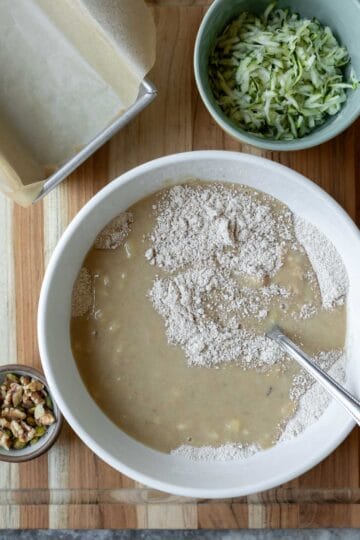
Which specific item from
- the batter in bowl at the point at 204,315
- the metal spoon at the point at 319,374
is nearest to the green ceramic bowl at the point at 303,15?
the batter in bowl at the point at 204,315

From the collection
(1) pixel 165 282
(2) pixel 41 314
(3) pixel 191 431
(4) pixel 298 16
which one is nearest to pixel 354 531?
(3) pixel 191 431

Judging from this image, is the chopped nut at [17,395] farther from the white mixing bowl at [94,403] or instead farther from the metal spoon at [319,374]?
the metal spoon at [319,374]

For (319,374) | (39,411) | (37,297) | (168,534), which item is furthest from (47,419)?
(319,374)

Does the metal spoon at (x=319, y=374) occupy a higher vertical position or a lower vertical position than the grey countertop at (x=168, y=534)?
higher

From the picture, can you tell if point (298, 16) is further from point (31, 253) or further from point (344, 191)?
point (31, 253)

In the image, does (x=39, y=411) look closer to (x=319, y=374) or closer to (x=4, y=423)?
(x=4, y=423)

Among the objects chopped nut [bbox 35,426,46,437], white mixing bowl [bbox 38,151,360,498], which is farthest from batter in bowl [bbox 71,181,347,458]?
chopped nut [bbox 35,426,46,437]
